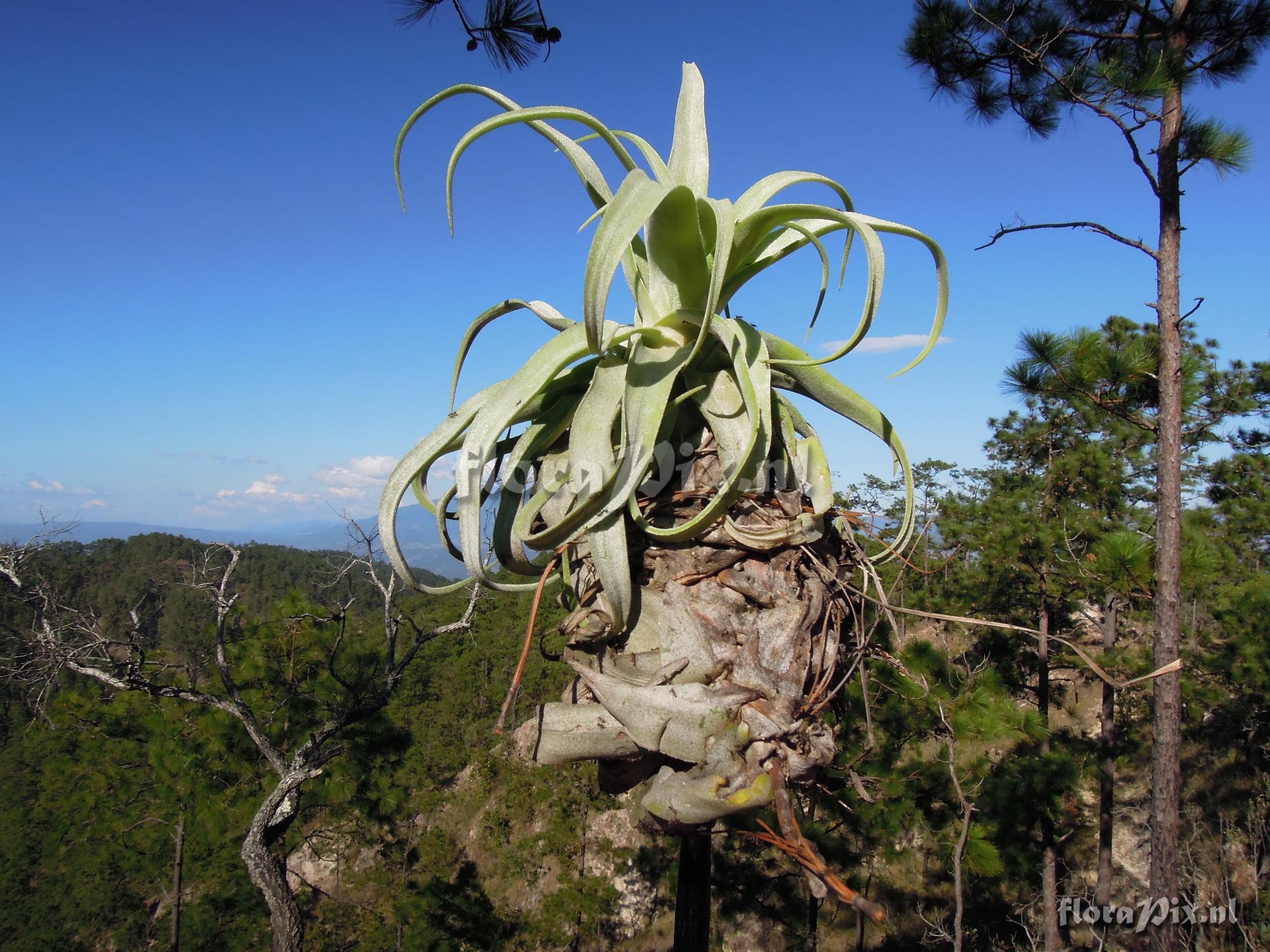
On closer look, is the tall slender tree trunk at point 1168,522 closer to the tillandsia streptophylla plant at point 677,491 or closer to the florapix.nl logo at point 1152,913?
the florapix.nl logo at point 1152,913

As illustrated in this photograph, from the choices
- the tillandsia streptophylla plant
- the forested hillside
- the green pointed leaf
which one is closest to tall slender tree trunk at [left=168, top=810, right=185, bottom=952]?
the forested hillside

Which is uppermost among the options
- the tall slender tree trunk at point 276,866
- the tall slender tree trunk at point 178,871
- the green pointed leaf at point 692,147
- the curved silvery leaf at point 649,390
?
the green pointed leaf at point 692,147

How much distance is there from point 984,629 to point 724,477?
33.8ft

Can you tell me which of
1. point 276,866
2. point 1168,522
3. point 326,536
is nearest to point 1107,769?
point 1168,522

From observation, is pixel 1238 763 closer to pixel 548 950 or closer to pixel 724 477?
pixel 548 950

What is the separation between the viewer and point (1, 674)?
812cm

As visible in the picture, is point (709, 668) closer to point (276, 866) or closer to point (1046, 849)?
point (276, 866)

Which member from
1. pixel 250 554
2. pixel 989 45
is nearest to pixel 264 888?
pixel 989 45

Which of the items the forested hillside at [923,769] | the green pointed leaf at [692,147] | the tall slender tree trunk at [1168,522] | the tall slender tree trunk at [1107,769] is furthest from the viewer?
the tall slender tree trunk at [1107,769]

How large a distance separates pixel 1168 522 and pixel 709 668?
5182 mm

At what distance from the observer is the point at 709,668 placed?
121 cm

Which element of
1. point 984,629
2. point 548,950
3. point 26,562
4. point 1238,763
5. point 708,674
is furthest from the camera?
point 1238,763

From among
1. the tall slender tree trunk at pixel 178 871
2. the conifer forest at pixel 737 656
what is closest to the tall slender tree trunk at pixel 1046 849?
the conifer forest at pixel 737 656

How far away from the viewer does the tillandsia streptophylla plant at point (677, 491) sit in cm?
115
